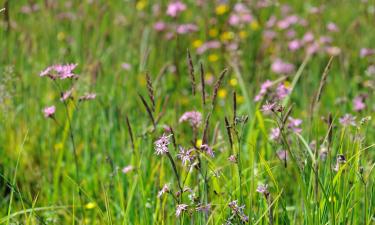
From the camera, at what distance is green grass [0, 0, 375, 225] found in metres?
1.85

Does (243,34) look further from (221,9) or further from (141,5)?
(141,5)

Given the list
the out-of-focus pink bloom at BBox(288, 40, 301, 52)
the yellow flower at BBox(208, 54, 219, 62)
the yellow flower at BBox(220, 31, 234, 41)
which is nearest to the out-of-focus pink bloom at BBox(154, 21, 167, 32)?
the yellow flower at BBox(208, 54, 219, 62)

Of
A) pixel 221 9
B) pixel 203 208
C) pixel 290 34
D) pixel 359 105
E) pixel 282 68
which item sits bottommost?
pixel 203 208

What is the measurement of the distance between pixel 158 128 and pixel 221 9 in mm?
2523

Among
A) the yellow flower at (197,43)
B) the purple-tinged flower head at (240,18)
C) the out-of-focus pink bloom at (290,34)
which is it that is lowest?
Result: the yellow flower at (197,43)

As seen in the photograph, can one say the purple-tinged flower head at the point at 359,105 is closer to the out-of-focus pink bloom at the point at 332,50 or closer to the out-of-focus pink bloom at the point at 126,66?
the out-of-focus pink bloom at the point at 126,66

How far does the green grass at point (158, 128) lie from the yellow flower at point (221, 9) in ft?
0.17

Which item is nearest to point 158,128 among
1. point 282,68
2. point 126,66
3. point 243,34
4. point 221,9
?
point 126,66

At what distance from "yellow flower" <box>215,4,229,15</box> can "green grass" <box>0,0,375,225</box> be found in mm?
52

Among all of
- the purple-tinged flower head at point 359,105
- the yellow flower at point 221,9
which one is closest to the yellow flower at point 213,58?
the yellow flower at point 221,9

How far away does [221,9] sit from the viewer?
16.8 ft

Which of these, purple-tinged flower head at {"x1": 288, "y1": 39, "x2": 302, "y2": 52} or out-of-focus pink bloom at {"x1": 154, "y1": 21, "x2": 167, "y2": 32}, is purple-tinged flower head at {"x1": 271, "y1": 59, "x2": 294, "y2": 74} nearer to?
purple-tinged flower head at {"x1": 288, "y1": 39, "x2": 302, "y2": 52}

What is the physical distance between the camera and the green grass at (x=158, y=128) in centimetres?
185

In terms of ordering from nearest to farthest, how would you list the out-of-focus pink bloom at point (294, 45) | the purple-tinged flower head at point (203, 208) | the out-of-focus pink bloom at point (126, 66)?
the purple-tinged flower head at point (203, 208) < the out-of-focus pink bloom at point (126, 66) < the out-of-focus pink bloom at point (294, 45)
